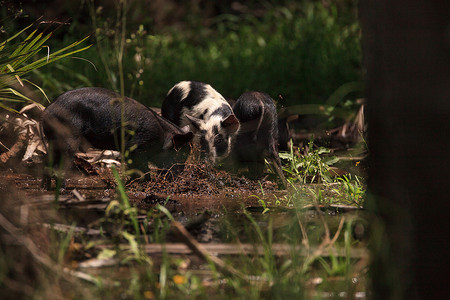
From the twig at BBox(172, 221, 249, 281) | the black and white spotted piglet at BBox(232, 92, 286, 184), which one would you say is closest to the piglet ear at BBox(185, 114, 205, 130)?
the black and white spotted piglet at BBox(232, 92, 286, 184)

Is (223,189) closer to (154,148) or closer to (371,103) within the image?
(154,148)

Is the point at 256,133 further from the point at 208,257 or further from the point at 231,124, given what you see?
the point at 208,257

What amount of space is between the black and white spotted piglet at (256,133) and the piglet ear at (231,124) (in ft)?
0.52

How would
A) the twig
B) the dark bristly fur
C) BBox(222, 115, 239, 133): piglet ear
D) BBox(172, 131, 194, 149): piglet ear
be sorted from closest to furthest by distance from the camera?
1. the twig
2. the dark bristly fur
3. BBox(172, 131, 194, 149): piglet ear
4. BBox(222, 115, 239, 133): piglet ear

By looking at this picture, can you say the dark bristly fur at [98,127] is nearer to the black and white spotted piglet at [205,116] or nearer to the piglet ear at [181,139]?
the piglet ear at [181,139]

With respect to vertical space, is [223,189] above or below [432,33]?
below

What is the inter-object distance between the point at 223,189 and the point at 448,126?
132 inches

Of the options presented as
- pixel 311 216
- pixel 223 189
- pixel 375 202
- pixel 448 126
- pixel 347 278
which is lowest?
pixel 223 189

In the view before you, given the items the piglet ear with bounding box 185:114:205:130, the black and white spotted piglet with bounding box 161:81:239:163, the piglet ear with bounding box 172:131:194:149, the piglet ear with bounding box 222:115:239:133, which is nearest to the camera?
the piglet ear with bounding box 172:131:194:149

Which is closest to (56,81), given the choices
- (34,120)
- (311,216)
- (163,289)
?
(34,120)

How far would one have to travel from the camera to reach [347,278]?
8.33 feet

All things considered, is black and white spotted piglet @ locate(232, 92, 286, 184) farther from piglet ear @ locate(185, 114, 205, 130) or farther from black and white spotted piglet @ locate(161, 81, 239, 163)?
piglet ear @ locate(185, 114, 205, 130)

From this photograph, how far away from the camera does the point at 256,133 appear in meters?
6.51

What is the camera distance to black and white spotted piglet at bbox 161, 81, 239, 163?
6.48 m
